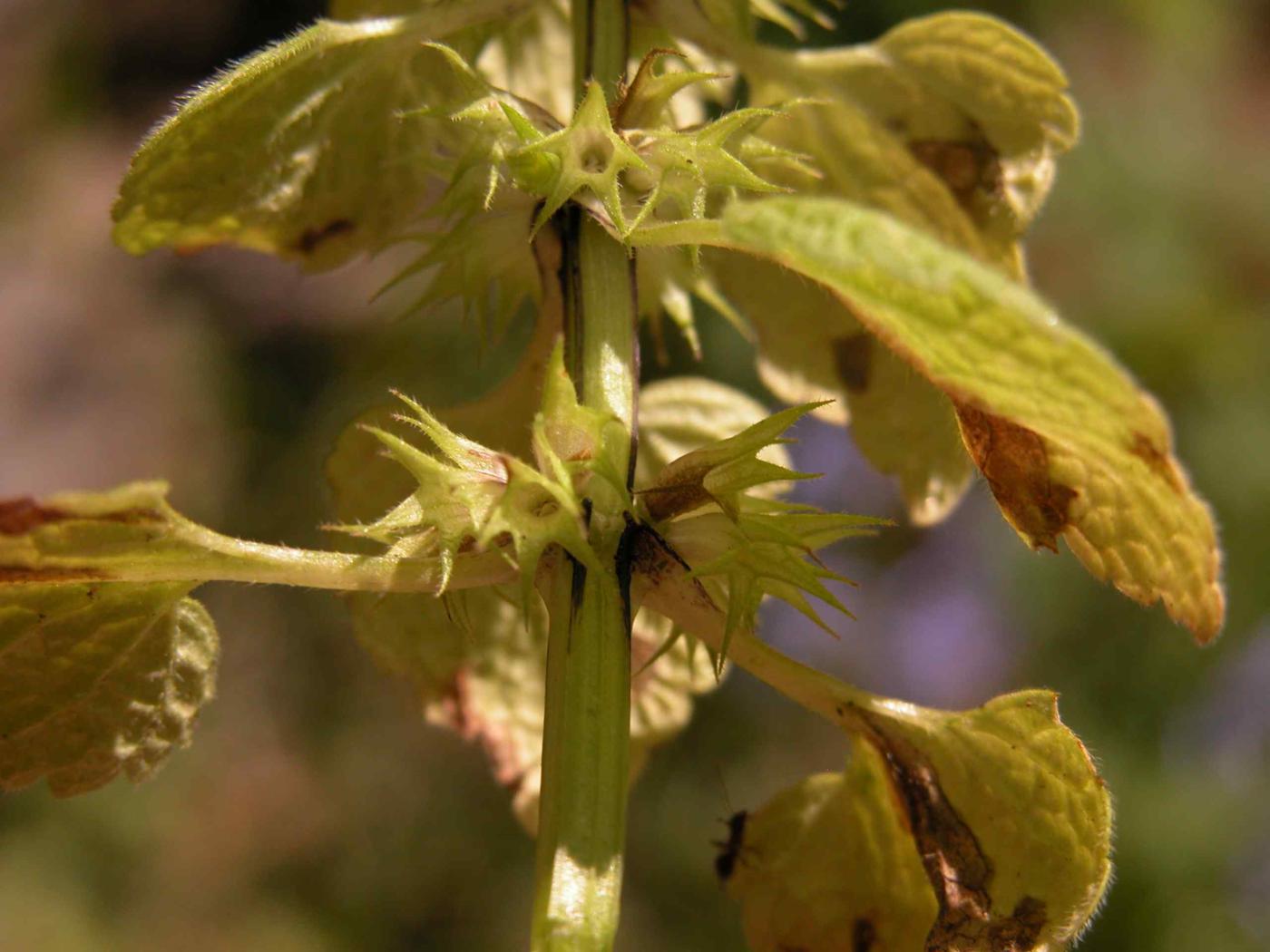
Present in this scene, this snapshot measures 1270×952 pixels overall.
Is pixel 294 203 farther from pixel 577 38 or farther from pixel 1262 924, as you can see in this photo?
pixel 1262 924

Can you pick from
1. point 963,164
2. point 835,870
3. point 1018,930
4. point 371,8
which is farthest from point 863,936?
point 371,8

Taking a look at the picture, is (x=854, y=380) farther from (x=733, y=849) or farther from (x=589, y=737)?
(x=589, y=737)

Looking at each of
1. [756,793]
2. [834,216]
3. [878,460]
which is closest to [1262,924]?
[756,793]

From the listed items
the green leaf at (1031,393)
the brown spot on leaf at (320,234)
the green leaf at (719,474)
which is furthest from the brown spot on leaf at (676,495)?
the brown spot on leaf at (320,234)

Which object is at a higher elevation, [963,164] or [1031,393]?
[1031,393]

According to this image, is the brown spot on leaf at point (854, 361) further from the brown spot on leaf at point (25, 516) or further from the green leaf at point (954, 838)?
the brown spot on leaf at point (25, 516)

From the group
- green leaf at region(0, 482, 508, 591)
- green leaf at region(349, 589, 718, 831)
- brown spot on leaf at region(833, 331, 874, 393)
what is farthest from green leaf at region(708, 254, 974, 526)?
green leaf at region(0, 482, 508, 591)

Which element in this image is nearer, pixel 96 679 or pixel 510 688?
pixel 96 679

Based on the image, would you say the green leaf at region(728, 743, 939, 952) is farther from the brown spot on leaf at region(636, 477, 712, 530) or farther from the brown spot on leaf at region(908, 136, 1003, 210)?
the brown spot on leaf at region(908, 136, 1003, 210)
